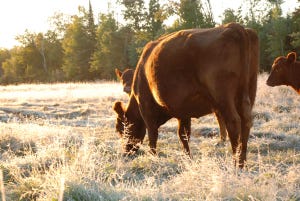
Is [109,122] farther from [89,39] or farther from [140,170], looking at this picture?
[89,39]

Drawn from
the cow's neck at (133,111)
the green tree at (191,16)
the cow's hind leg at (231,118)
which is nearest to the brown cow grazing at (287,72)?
the cow's neck at (133,111)

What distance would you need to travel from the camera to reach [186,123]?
6.76m

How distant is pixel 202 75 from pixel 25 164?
2660 mm

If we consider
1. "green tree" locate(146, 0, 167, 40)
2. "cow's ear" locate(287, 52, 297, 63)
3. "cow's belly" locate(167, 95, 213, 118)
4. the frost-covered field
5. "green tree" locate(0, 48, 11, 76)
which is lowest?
the frost-covered field

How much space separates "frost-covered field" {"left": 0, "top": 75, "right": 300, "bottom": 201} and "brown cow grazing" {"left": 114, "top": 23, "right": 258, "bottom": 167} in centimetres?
52

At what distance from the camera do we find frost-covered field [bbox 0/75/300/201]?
373 cm

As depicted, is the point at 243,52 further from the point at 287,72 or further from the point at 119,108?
the point at 287,72

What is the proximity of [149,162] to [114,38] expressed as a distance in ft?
135

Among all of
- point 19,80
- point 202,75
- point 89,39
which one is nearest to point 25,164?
point 202,75

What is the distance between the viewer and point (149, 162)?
5723 mm

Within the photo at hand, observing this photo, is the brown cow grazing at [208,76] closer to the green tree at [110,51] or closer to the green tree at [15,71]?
the green tree at [110,51]

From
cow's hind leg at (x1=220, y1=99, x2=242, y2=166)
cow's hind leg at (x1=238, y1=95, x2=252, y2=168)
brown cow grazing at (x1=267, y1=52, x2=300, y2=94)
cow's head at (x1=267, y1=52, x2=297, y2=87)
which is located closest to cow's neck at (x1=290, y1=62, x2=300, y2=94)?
brown cow grazing at (x1=267, y1=52, x2=300, y2=94)

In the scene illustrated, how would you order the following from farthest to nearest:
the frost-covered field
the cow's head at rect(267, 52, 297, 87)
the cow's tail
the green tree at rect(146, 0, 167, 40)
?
the green tree at rect(146, 0, 167, 40) → the cow's head at rect(267, 52, 297, 87) → the cow's tail → the frost-covered field

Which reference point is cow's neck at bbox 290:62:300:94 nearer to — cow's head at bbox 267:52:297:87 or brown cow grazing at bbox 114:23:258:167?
cow's head at bbox 267:52:297:87
